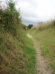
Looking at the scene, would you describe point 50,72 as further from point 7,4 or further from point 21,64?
point 7,4

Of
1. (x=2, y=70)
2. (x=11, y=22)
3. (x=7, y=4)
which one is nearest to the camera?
(x=2, y=70)

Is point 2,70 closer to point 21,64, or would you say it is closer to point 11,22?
point 21,64

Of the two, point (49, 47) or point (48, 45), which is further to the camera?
point (48, 45)

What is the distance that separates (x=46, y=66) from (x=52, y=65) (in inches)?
12.3

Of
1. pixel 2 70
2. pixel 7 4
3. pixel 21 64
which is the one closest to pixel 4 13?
pixel 7 4

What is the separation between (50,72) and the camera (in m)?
4.17

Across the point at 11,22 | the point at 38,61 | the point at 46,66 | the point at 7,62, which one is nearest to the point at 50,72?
the point at 46,66

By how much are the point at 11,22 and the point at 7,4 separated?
1.70 meters

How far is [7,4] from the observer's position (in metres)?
7.49

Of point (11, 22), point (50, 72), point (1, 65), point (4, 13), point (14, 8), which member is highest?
point (14, 8)

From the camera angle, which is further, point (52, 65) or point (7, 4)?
point (7, 4)

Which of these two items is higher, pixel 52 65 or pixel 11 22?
pixel 11 22

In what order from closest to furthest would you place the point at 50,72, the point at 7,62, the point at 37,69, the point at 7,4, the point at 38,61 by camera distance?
the point at 7,62 → the point at 50,72 → the point at 37,69 → the point at 38,61 → the point at 7,4

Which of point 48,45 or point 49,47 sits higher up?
point 48,45
